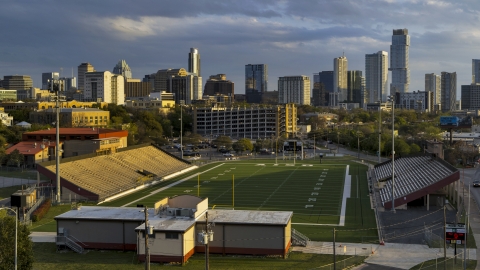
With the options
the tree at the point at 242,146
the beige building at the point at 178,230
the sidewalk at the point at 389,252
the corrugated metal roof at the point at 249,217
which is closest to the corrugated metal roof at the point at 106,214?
the beige building at the point at 178,230

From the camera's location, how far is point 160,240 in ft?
82.8

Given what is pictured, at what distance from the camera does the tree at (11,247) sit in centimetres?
2058

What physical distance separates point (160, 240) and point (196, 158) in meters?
54.0

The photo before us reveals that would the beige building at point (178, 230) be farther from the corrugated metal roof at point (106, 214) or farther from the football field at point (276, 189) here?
the football field at point (276, 189)

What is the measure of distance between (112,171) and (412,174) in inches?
1026

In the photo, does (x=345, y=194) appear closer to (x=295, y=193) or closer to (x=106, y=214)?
(x=295, y=193)

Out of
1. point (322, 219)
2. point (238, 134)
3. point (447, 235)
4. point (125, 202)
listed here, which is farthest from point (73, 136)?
point (238, 134)

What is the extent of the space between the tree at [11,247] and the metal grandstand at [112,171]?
20743mm

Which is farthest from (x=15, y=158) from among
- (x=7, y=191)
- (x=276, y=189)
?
(x=276, y=189)

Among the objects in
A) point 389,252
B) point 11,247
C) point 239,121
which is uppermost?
point 239,121

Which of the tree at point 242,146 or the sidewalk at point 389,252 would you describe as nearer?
the sidewalk at point 389,252

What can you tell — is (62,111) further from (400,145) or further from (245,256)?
(245,256)

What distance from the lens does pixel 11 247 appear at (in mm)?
20719

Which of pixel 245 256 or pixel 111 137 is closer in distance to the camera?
pixel 245 256
